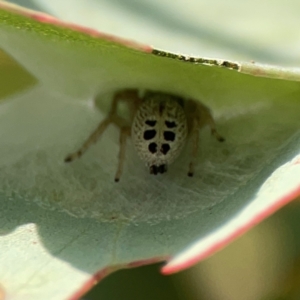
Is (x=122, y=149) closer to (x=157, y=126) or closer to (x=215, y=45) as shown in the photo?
(x=157, y=126)

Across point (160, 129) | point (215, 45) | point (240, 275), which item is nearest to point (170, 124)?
point (160, 129)

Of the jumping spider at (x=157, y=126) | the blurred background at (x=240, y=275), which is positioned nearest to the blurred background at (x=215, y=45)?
the blurred background at (x=240, y=275)

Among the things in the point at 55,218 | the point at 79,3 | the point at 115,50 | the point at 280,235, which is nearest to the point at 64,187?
the point at 55,218

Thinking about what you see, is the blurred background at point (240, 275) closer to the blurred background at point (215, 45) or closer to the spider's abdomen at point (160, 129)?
the blurred background at point (215, 45)

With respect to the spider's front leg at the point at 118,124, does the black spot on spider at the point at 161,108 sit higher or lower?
higher

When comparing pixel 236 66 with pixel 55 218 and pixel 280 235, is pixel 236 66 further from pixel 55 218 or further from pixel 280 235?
pixel 280 235

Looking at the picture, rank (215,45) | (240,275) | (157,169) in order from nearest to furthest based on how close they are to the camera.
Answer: (157,169), (215,45), (240,275)

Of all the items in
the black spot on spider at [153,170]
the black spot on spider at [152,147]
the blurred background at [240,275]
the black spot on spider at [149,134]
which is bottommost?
the blurred background at [240,275]
